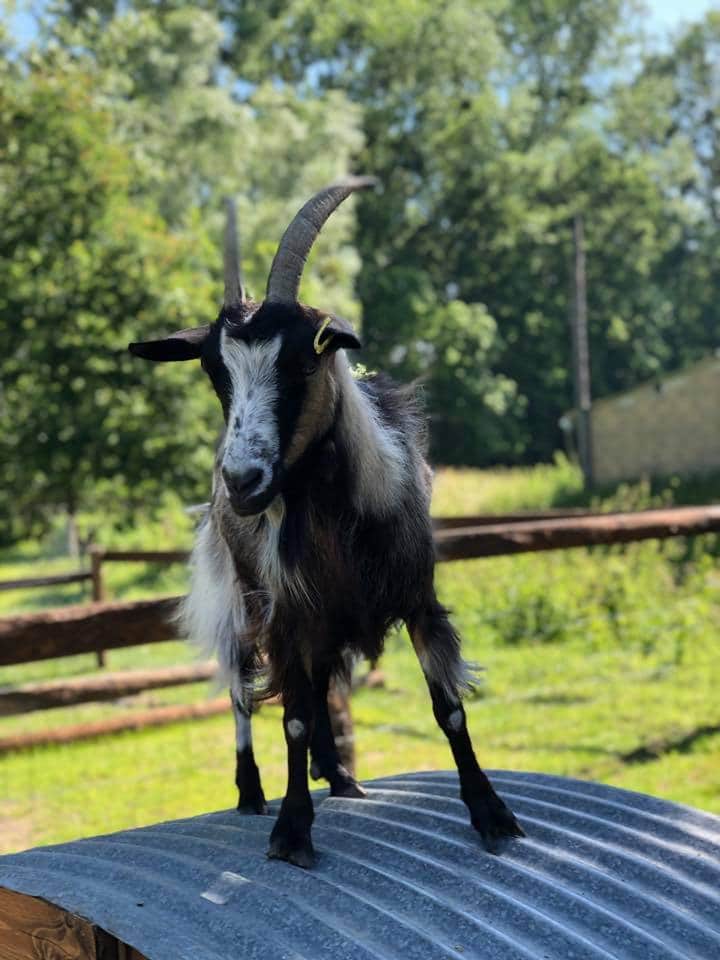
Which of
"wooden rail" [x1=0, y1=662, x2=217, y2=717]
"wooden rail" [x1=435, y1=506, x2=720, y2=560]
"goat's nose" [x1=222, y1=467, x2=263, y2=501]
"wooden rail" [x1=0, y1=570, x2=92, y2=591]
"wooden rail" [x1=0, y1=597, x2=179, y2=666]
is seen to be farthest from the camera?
"wooden rail" [x1=0, y1=570, x2=92, y2=591]

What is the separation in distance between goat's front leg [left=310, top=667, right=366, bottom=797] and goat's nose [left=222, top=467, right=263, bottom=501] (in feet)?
3.52

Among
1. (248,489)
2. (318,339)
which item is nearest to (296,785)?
(248,489)

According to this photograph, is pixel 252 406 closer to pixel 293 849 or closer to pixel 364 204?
pixel 293 849

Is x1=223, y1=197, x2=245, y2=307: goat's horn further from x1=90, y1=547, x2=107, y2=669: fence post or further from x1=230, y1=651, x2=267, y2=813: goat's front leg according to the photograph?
x1=90, y1=547, x2=107, y2=669: fence post

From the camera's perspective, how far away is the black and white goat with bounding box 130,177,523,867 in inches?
97.0

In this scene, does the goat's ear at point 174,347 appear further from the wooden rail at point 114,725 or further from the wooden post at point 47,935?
the wooden rail at point 114,725

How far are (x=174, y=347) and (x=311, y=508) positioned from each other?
0.54 metres

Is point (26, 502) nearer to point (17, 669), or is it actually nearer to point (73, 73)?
point (17, 669)

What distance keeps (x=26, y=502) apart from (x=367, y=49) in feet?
91.4

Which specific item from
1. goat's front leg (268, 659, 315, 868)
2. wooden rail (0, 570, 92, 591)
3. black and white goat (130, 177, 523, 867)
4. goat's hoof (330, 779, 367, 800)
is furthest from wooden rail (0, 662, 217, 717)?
goat's front leg (268, 659, 315, 868)

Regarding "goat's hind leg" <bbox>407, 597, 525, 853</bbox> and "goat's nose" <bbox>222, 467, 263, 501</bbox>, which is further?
"goat's hind leg" <bbox>407, 597, 525, 853</bbox>

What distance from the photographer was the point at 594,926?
228cm

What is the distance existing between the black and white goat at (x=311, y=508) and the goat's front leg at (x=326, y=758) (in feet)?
0.92

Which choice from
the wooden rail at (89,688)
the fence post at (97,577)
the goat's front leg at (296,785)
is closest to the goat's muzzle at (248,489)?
the goat's front leg at (296,785)
